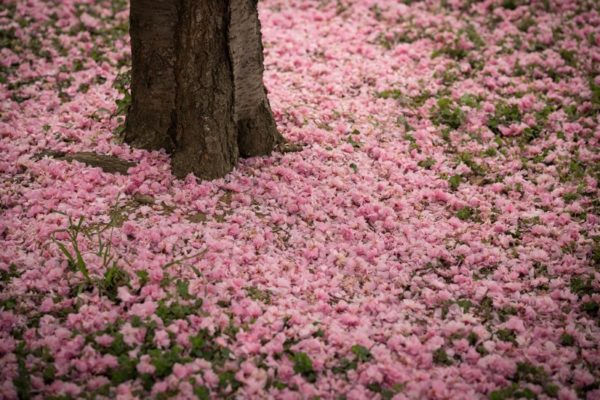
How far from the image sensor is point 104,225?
478 cm

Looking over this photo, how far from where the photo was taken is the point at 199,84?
5.02m

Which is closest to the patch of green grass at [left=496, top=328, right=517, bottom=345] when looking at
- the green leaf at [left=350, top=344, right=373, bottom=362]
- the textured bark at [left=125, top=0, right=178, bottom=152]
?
the green leaf at [left=350, top=344, right=373, bottom=362]

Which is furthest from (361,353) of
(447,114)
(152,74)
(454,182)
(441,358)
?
(447,114)

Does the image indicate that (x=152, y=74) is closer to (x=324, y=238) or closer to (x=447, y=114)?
(x=324, y=238)

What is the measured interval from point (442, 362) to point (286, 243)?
71.5 inches

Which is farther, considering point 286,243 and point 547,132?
point 547,132

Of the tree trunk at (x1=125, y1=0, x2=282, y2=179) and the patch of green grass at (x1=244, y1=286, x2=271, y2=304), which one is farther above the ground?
the tree trunk at (x1=125, y1=0, x2=282, y2=179)

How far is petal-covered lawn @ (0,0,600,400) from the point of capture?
12.4ft

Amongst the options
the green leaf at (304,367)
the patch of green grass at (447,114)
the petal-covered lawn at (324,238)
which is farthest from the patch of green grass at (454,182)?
the green leaf at (304,367)

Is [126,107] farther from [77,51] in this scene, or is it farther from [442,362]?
[442,362]

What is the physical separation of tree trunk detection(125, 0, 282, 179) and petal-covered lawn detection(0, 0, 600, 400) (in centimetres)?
26

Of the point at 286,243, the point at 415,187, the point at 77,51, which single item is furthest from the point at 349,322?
the point at 77,51

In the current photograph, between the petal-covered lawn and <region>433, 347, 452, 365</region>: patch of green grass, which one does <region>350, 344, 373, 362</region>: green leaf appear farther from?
<region>433, 347, 452, 365</region>: patch of green grass

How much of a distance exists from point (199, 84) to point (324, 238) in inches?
78.8
